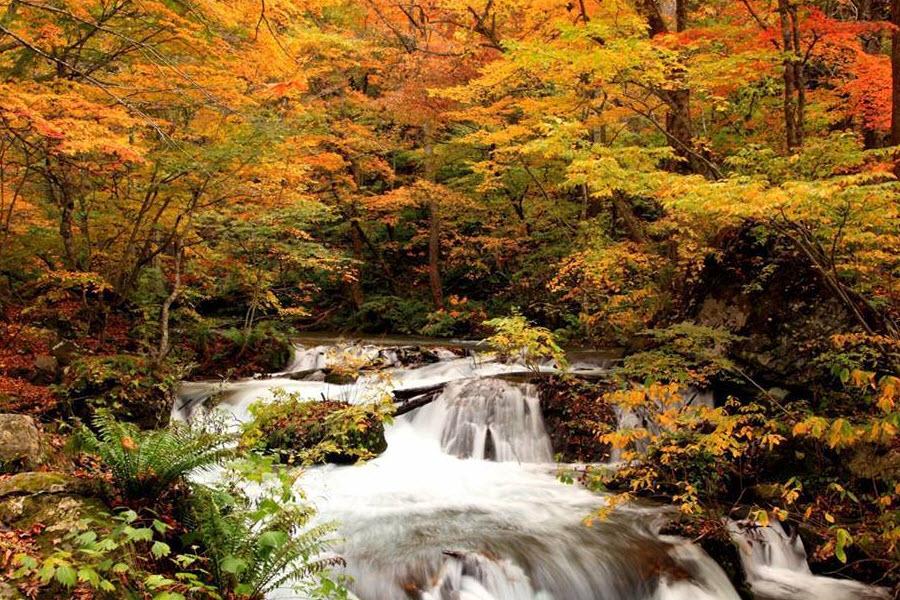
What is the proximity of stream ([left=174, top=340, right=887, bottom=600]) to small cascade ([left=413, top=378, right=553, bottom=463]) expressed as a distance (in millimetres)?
20

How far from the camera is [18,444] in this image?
429cm

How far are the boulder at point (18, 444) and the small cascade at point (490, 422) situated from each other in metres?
6.02

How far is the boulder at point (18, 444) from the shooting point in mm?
4188

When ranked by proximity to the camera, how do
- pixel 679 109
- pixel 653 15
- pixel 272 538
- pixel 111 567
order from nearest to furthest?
pixel 111 567 < pixel 272 538 < pixel 679 109 < pixel 653 15

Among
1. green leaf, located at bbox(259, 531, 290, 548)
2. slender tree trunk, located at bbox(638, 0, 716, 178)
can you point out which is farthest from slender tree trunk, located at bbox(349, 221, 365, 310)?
green leaf, located at bbox(259, 531, 290, 548)

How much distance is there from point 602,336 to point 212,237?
9.52 meters

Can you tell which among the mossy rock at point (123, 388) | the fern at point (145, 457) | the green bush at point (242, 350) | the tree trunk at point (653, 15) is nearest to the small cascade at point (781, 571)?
the fern at point (145, 457)

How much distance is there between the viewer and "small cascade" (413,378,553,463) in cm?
919

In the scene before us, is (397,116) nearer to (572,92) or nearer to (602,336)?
(572,92)

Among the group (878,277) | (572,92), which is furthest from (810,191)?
(572,92)

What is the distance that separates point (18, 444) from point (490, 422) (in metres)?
6.66

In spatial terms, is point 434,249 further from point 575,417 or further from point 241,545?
point 241,545

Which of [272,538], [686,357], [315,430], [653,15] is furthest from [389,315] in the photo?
[272,538]

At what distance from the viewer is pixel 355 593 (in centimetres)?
531
